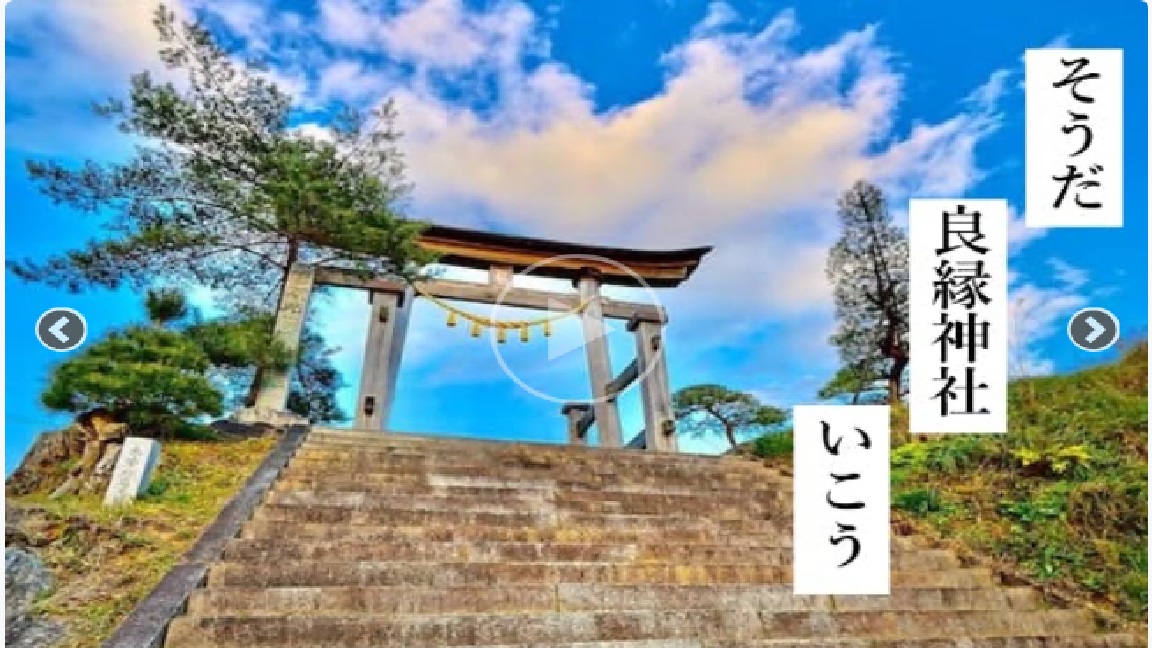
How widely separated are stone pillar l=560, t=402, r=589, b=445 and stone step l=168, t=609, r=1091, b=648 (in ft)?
27.6

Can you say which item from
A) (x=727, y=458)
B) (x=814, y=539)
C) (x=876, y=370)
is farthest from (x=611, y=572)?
(x=876, y=370)

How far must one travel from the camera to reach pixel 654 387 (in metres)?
11.0

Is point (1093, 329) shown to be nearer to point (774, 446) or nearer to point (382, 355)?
point (774, 446)

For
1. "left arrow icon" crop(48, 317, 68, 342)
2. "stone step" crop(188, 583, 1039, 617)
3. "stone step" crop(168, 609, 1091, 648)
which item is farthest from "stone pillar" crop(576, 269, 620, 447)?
"left arrow icon" crop(48, 317, 68, 342)

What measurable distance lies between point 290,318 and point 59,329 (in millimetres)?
5858

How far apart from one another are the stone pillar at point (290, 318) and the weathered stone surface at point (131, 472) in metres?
3.33

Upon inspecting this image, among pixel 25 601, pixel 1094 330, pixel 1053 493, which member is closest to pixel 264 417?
pixel 25 601

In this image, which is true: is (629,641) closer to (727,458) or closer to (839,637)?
(839,637)

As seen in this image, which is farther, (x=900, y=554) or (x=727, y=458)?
(x=727, y=458)

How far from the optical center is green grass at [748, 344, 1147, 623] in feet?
15.6

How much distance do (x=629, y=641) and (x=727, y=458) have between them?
4.71 m

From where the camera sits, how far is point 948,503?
589 cm

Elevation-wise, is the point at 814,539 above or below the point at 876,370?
below

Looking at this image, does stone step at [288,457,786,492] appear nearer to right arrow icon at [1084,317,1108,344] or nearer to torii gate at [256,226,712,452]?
right arrow icon at [1084,317,1108,344]
